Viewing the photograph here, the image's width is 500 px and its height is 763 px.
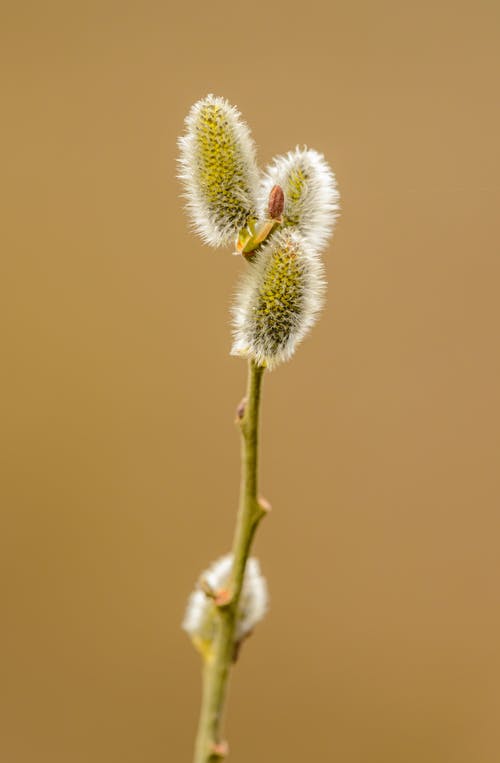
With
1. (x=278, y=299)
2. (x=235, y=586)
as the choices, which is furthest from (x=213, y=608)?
(x=278, y=299)

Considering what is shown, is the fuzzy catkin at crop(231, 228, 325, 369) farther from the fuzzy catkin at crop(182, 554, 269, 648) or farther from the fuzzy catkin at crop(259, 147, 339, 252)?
the fuzzy catkin at crop(182, 554, 269, 648)

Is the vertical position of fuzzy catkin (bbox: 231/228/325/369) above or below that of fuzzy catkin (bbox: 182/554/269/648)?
above

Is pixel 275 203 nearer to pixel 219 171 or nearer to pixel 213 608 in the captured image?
pixel 219 171

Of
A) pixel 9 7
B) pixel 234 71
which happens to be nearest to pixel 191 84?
pixel 234 71

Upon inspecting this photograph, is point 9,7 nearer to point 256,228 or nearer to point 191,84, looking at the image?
point 191,84

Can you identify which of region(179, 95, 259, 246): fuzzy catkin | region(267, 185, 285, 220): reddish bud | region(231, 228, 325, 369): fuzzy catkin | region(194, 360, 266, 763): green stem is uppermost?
region(179, 95, 259, 246): fuzzy catkin

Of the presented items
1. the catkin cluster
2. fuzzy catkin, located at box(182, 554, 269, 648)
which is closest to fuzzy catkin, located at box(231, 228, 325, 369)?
the catkin cluster
